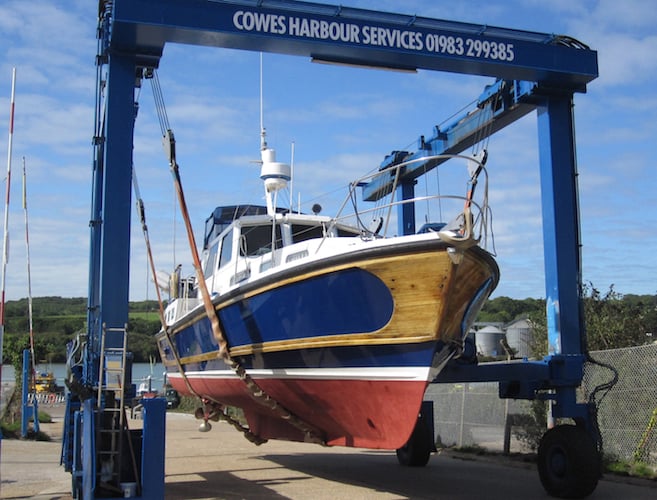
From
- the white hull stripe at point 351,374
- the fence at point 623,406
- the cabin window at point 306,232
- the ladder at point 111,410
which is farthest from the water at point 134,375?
the fence at point 623,406

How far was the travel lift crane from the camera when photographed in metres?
6.94

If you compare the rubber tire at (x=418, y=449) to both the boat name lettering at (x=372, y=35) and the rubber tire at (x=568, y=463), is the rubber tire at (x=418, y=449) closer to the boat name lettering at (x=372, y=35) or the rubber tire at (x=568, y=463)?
the rubber tire at (x=568, y=463)

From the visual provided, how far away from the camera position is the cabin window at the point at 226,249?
398 inches

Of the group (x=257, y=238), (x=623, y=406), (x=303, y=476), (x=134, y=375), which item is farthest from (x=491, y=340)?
(x=257, y=238)

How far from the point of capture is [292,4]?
8.08 meters

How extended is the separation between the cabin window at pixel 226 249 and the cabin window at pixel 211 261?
11.5 inches

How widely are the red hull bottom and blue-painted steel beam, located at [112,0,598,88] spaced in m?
3.65

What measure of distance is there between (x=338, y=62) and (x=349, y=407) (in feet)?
12.5

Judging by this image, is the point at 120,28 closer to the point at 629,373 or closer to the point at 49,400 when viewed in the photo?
the point at 629,373

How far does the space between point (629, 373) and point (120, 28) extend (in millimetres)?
7718

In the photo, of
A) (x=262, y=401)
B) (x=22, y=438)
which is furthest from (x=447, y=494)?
(x=22, y=438)

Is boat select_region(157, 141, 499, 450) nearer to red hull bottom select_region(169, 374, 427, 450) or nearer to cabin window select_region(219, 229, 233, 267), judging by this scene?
red hull bottom select_region(169, 374, 427, 450)

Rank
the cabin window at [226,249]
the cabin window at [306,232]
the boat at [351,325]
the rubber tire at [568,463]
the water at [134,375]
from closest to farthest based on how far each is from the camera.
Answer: the boat at [351,325] → the rubber tire at [568,463] → the cabin window at [306,232] → the cabin window at [226,249] → the water at [134,375]

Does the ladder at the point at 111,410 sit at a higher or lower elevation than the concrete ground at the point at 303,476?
higher
